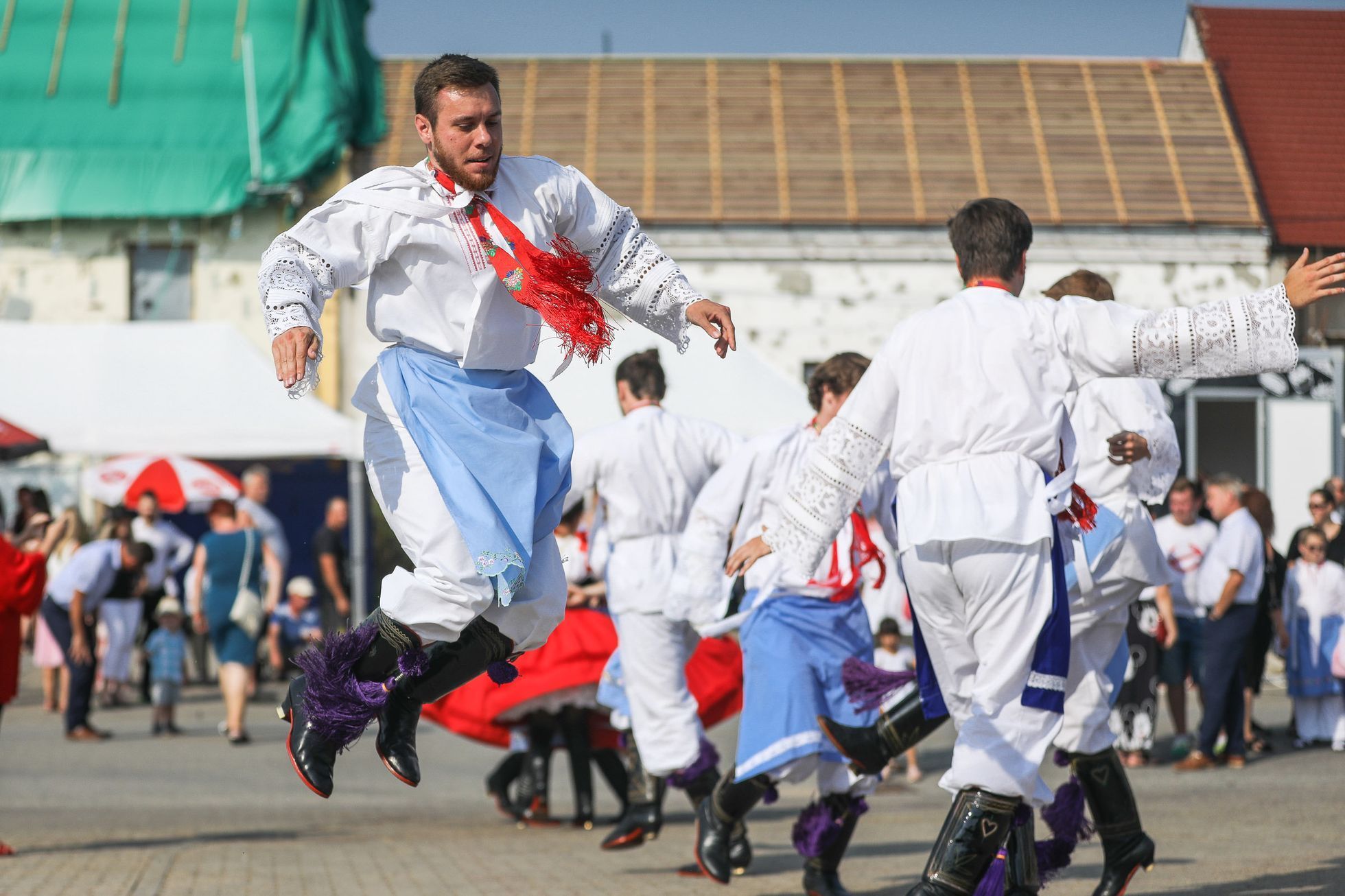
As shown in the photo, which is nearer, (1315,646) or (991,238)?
(991,238)

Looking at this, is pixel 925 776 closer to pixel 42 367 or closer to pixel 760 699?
pixel 760 699

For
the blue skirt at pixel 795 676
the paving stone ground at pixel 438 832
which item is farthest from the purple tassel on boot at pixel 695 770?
the blue skirt at pixel 795 676

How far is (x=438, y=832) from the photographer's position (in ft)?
28.3

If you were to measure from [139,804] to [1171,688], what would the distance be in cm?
690

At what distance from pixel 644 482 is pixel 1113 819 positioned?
2.89 metres

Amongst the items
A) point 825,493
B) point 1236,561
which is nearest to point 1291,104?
point 1236,561

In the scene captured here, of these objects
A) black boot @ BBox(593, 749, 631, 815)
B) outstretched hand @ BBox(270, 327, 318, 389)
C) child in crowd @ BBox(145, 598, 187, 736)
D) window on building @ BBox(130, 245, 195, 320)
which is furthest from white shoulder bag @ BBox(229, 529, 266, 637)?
window on building @ BBox(130, 245, 195, 320)

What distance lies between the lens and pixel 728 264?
20062 millimetres

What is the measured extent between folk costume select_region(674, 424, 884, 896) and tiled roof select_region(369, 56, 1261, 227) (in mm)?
13467

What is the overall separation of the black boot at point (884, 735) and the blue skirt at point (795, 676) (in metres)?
0.19

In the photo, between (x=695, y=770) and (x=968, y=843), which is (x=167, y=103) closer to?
(x=695, y=770)

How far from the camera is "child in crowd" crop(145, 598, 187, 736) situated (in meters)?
12.8

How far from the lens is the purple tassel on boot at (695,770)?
767 cm

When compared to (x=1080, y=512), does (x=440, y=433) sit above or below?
above
